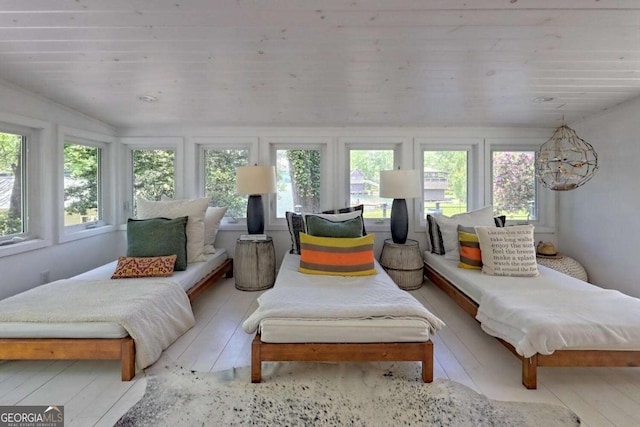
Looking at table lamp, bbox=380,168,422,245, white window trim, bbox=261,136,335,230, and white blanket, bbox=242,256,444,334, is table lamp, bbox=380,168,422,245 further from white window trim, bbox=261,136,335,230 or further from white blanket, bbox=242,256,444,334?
white blanket, bbox=242,256,444,334

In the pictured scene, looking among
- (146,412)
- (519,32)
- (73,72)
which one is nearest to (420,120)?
(519,32)

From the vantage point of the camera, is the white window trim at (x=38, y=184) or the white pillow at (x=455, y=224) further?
the white pillow at (x=455, y=224)

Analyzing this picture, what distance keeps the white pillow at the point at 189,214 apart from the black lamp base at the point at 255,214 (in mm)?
484

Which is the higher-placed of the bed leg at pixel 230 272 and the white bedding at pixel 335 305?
the white bedding at pixel 335 305

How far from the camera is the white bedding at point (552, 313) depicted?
5.78 feet

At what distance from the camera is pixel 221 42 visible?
1.84 m

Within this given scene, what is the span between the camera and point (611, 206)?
3260 millimetres

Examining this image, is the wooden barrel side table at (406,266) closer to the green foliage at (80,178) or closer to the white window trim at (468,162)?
the white window trim at (468,162)

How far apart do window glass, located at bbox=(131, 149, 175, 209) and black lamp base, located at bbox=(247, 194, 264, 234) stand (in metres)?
1.27

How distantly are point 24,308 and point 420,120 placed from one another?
3.82 meters

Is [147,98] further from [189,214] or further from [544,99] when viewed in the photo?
[544,99]

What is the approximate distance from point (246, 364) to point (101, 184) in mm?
3334

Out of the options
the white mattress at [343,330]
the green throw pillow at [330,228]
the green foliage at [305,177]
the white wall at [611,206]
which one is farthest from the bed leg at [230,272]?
the white wall at [611,206]

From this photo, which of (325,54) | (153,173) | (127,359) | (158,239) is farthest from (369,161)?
(127,359)
